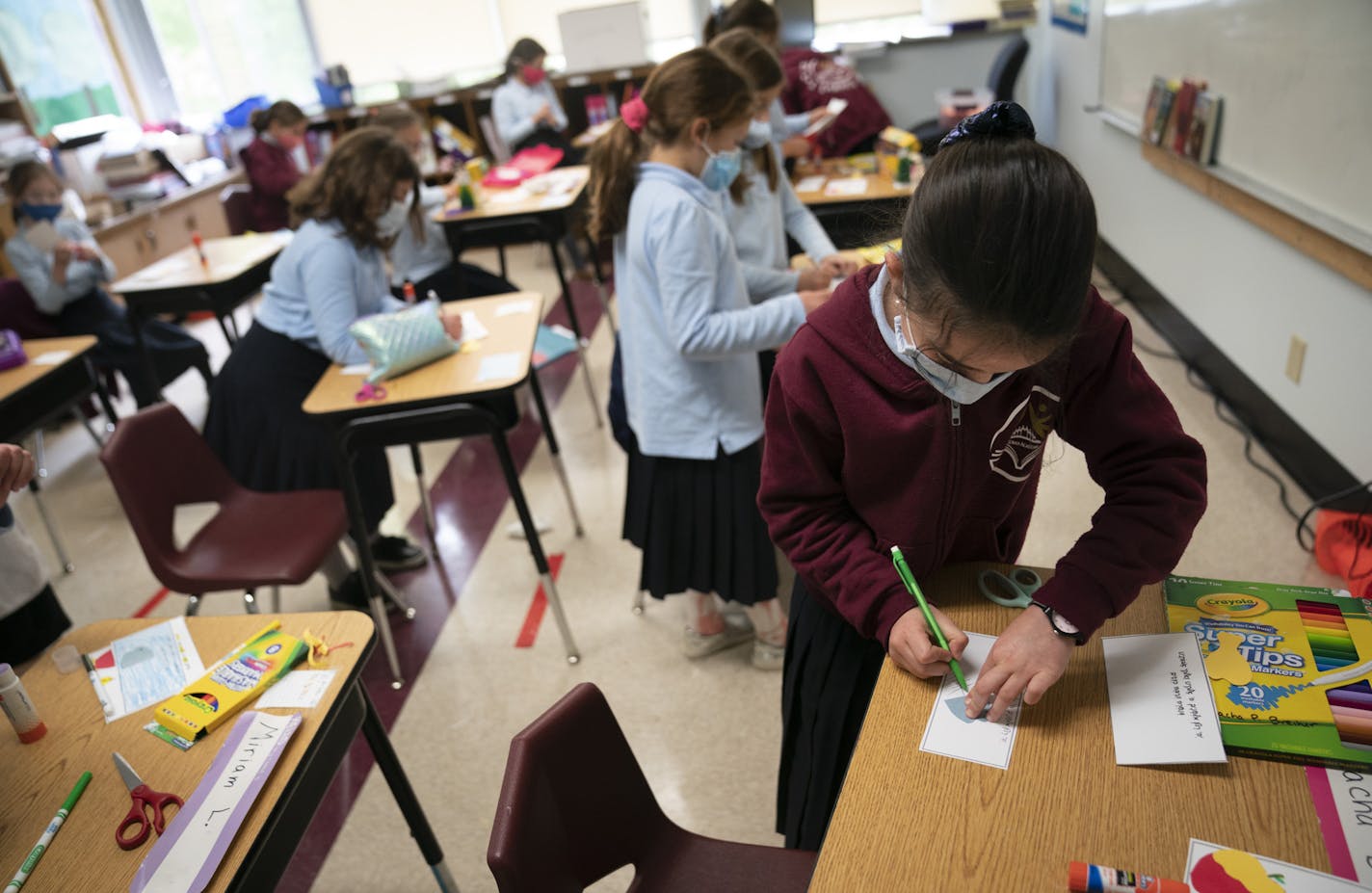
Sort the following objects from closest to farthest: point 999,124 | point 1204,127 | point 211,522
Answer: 1. point 999,124
2. point 211,522
3. point 1204,127

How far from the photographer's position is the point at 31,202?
3.64 m

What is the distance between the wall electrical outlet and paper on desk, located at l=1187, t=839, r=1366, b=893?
230 cm

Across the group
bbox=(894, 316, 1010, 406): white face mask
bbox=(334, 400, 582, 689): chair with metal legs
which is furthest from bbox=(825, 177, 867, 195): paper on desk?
bbox=(894, 316, 1010, 406): white face mask

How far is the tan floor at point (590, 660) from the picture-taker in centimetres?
188

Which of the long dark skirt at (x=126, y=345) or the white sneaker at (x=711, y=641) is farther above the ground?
the long dark skirt at (x=126, y=345)

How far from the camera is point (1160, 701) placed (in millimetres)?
871

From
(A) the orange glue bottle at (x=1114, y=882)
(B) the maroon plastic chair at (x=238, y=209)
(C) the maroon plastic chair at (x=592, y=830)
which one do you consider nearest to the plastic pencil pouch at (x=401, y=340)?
(C) the maroon plastic chair at (x=592, y=830)

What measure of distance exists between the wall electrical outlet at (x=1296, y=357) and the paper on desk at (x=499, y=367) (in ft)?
7.21

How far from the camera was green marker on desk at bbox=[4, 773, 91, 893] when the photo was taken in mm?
987

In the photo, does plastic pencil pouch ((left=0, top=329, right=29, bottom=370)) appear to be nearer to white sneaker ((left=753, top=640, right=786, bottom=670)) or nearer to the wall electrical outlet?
white sneaker ((left=753, top=640, right=786, bottom=670))

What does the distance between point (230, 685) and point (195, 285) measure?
262 centimetres

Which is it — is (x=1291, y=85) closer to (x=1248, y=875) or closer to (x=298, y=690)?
(x=1248, y=875)

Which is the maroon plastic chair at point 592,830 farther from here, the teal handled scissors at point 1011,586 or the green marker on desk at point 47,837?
the green marker on desk at point 47,837

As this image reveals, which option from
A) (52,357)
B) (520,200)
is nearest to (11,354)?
(52,357)
